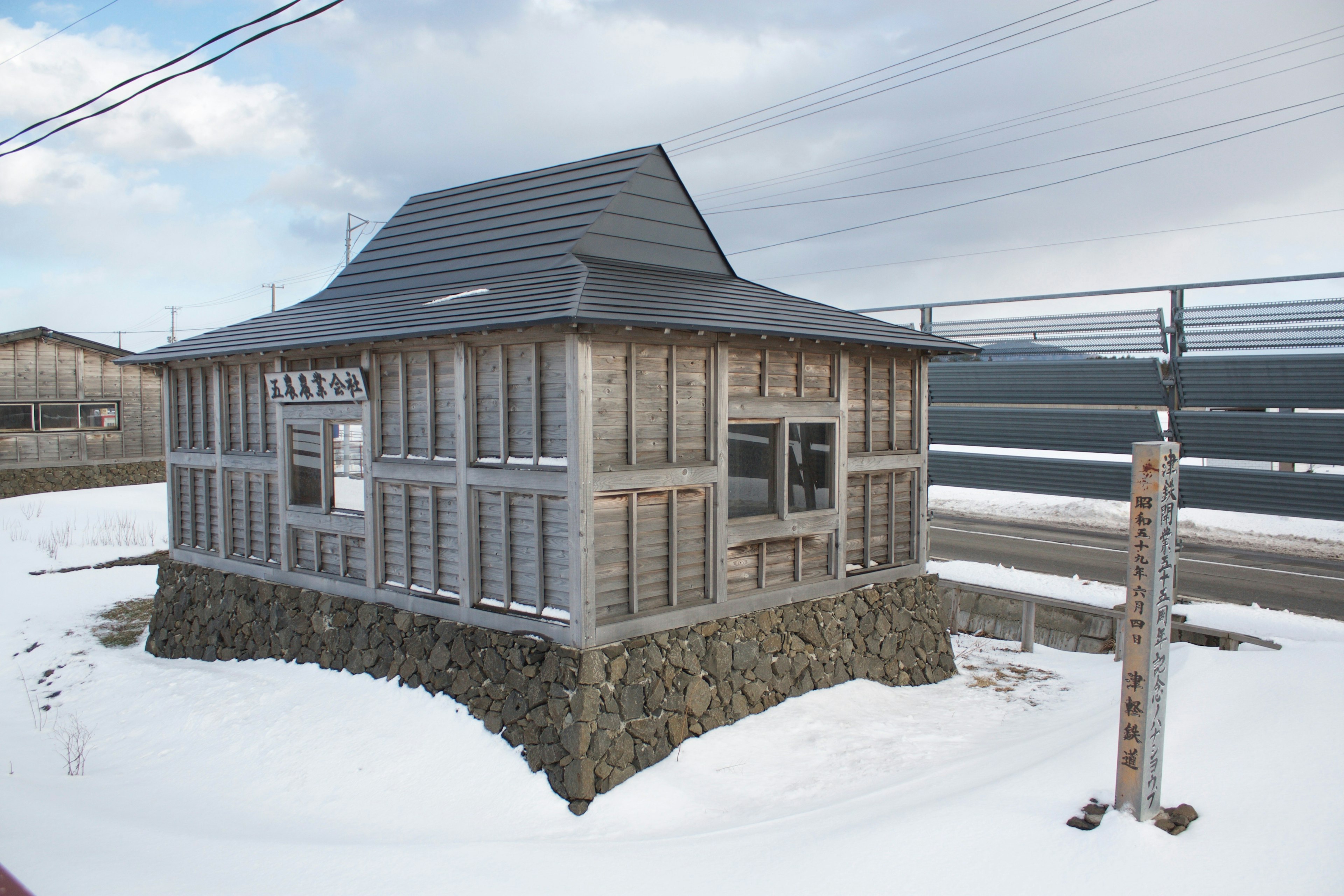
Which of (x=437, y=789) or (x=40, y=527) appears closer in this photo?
(x=437, y=789)

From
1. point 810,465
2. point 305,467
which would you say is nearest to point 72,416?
point 305,467

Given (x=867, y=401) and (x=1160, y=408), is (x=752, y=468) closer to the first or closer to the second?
(x=867, y=401)

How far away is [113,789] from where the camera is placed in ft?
28.5

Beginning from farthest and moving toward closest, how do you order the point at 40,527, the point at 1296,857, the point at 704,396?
the point at 40,527 → the point at 704,396 → the point at 1296,857

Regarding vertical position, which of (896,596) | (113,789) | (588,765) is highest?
(896,596)

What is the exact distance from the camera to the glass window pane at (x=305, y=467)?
1138cm

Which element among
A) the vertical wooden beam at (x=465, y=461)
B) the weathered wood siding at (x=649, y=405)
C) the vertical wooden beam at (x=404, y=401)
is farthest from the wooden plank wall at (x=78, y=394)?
the weathered wood siding at (x=649, y=405)

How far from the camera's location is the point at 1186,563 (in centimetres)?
1647

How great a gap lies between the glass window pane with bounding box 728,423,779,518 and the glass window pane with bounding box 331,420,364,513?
180 inches

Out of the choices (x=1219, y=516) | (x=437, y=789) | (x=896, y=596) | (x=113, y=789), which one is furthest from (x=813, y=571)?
(x=1219, y=516)

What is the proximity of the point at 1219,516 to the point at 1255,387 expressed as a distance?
11067 mm

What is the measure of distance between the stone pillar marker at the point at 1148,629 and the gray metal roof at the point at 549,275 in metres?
3.91

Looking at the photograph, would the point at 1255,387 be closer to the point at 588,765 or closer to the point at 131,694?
the point at 588,765

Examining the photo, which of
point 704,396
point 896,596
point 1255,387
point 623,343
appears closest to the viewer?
point 623,343
